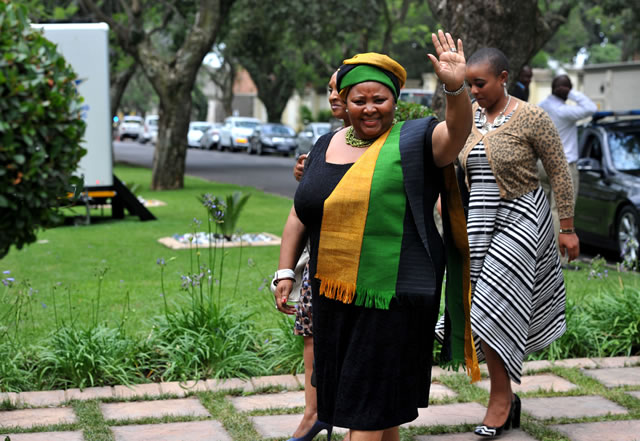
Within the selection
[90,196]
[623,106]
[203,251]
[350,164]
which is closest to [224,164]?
[623,106]

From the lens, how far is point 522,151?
4754 millimetres

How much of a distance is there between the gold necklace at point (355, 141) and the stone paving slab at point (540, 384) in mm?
2378

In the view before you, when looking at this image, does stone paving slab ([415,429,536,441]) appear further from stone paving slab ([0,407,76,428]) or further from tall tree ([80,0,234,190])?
tall tree ([80,0,234,190])

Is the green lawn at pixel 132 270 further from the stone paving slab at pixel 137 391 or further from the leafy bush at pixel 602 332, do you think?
the stone paving slab at pixel 137 391

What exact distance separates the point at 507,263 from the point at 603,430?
3.26ft

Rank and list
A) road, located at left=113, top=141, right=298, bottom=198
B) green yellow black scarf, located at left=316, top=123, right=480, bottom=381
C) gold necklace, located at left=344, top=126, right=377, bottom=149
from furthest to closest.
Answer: road, located at left=113, top=141, right=298, bottom=198
gold necklace, located at left=344, top=126, right=377, bottom=149
green yellow black scarf, located at left=316, top=123, right=480, bottom=381

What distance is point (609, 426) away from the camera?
4871 mm

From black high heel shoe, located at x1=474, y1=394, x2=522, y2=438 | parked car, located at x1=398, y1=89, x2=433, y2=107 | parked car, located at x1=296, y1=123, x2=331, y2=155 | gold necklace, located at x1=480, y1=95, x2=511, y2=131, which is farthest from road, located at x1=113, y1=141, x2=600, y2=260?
black high heel shoe, located at x1=474, y1=394, x2=522, y2=438

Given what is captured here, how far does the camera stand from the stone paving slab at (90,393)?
5254 millimetres

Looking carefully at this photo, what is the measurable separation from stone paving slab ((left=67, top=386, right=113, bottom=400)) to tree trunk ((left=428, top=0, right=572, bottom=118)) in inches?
212

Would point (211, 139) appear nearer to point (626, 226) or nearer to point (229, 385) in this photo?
point (626, 226)

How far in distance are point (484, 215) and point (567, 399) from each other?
1.35 metres

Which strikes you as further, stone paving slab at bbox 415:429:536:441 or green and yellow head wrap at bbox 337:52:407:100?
stone paving slab at bbox 415:429:536:441

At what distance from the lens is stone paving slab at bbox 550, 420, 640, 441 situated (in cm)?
470
